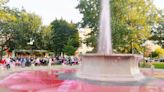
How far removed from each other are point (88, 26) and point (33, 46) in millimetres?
26426

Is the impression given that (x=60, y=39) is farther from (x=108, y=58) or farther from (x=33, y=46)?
(x=108, y=58)

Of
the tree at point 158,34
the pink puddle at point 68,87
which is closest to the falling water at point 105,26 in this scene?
the pink puddle at point 68,87

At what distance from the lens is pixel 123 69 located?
1903cm

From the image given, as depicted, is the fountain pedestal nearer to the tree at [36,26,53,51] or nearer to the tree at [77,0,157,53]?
the tree at [77,0,157,53]

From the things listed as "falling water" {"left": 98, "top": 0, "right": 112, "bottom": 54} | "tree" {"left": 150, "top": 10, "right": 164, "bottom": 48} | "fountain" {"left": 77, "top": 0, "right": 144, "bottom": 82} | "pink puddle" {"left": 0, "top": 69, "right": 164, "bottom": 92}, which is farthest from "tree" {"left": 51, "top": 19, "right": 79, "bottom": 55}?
"pink puddle" {"left": 0, "top": 69, "right": 164, "bottom": 92}

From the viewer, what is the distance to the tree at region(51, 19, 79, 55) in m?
77.6

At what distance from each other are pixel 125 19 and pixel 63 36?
106 feet

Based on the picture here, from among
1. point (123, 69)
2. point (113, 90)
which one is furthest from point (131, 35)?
point (113, 90)

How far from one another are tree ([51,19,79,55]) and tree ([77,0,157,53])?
25.9 metres

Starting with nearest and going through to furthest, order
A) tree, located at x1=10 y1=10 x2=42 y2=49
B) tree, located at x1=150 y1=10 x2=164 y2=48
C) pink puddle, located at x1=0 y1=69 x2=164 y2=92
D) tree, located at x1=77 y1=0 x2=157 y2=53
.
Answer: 1. pink puddle, located at x1=0 y1=69 x2=164 y2=92
2. tree, located at x1=77 y1=0 x2=157 y2=53
3. tree, located at x1=150 y1=10 x2=164 y2=48
4. tree, located at x1=10 y1=10 x2=42 y2=49

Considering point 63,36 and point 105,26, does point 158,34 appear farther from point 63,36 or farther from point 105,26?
point 105,26

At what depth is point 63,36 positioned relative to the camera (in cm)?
8012

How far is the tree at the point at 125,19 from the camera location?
4750 cm

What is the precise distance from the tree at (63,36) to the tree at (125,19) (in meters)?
25.9
